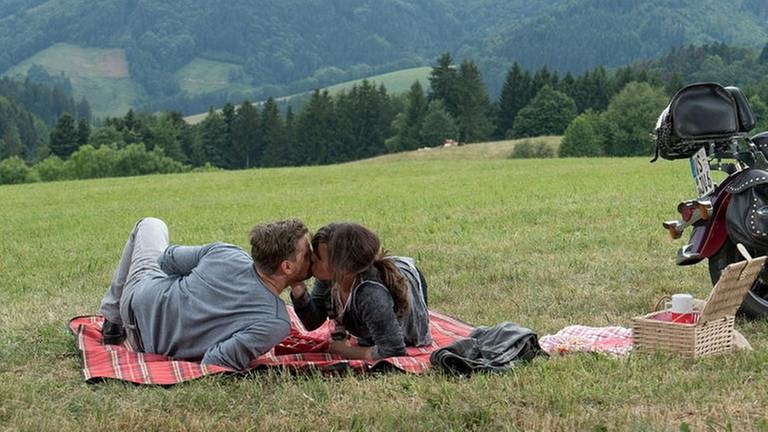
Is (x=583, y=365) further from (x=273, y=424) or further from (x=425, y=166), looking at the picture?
(x=425, y=166)

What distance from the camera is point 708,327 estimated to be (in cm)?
641

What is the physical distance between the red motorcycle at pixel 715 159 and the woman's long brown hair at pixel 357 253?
2534 mm

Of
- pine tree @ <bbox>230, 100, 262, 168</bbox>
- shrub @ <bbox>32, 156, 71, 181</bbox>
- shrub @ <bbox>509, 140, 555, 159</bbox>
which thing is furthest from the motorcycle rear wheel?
pine tree @ <bbox>230, 100, 262, 168</bbox>

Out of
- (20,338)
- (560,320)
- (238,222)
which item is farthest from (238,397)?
(238,222)

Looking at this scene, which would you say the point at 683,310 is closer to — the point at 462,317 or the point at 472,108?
the point at 462,317

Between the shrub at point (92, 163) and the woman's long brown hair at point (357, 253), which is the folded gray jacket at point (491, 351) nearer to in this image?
the woman's long brown hair at point (357, 253)

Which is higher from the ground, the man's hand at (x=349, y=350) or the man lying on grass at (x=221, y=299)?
the man lying on grass at (x=221, y=299)

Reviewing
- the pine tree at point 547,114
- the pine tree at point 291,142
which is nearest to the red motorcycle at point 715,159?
the pine tree at point 547,114

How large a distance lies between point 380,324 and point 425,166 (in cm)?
4195

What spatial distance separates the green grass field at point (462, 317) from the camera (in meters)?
5.21

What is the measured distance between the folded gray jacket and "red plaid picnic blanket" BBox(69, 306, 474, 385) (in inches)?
6.9

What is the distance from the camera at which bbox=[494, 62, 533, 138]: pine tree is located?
108125mm

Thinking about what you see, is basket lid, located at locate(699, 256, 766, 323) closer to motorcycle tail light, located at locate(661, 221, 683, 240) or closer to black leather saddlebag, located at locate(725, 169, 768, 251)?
black leather saddlebag, located at locate(725, 169, 768, 251)

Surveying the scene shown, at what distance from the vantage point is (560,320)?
331 inches
